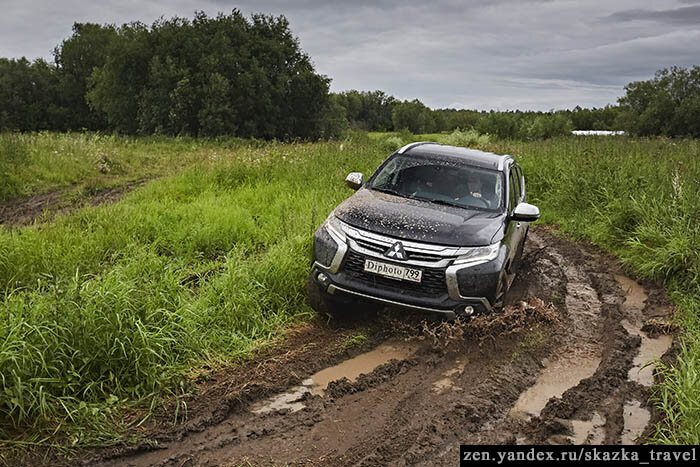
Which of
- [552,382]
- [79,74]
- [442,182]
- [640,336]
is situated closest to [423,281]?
[552,382]

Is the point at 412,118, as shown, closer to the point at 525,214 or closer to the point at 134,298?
the point at 525,214

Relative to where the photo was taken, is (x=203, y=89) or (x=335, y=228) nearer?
(x=335, y=228)

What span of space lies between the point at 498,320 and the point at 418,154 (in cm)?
245

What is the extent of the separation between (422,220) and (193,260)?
3595 mm

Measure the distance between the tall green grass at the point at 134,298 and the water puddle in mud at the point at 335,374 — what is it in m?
0.73

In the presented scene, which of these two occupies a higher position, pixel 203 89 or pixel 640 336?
pixel 203 89

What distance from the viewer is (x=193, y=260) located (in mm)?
7676

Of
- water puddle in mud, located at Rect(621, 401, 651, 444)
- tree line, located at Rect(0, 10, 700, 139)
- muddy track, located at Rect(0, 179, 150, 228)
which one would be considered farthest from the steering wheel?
tree line, located at Rect(0, 10, 700, 139)

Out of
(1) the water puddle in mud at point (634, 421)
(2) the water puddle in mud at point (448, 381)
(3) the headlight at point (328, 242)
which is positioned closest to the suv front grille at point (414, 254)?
(3) the headlight at point (328, 242)

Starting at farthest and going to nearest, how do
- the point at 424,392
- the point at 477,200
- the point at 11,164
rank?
the point at 11,164, the point at 477,200, the point at 424,392

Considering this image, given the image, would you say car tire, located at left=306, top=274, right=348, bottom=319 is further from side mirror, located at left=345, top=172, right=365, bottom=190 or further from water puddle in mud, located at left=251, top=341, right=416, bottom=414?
side mirror, located at left=345, top=172, right=365, bottom=190

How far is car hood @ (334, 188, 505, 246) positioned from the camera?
5402mm

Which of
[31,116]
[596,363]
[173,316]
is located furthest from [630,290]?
[31,116]

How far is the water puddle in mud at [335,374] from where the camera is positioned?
4250mm
